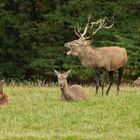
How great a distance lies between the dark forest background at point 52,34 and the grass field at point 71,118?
50.6ft

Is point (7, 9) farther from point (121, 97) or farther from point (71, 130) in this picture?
point (71, 130)

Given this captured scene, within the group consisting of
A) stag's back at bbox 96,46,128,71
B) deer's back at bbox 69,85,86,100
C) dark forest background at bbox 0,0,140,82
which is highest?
stag's back at bbox 96,46,128,71

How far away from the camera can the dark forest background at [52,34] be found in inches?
1302

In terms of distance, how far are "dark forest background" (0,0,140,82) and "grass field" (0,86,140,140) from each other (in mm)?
15432

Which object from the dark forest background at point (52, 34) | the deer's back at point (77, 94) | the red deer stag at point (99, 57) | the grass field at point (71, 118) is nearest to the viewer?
the grass field at point (71, 118)

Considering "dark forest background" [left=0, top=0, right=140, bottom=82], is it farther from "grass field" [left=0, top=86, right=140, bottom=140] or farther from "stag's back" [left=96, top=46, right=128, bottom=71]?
"grass field" [left=0, top=86, right=140, bottom=140]

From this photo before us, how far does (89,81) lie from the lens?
3297 centimetres

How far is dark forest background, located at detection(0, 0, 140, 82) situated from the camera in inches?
1302

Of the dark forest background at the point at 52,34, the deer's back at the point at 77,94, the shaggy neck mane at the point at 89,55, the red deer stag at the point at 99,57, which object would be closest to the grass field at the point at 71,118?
the deer's back at the point at 77,94

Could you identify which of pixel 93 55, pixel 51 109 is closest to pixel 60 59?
pixel 93 55

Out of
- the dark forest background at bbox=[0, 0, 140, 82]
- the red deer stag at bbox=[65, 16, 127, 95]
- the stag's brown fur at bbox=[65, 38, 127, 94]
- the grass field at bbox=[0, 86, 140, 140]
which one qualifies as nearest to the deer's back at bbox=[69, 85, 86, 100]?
the grass field at bbox=[0, 86, 140, 140]

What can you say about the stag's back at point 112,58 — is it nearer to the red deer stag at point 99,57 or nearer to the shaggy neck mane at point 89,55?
the red deer stag at point 99,57

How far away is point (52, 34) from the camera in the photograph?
34812 millimetres

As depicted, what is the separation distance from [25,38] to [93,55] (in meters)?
16.5
